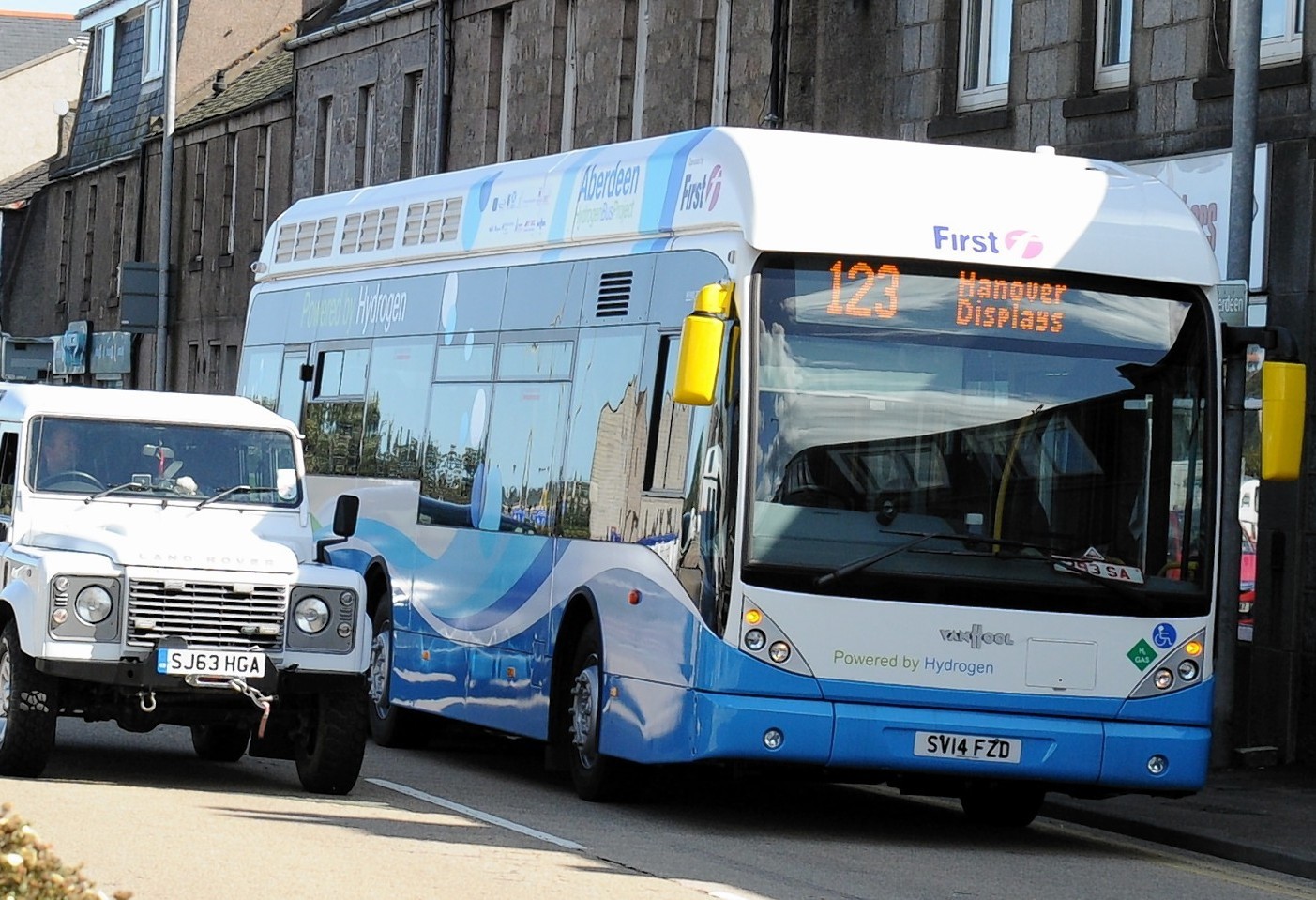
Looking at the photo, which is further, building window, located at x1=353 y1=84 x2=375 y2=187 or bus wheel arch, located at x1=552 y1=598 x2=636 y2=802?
building window, located at x1=353 y1=84 x2=375 y2=187

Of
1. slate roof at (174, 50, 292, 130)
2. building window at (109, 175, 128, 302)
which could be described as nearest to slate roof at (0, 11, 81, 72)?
building window at (109, 175, 128, 302)

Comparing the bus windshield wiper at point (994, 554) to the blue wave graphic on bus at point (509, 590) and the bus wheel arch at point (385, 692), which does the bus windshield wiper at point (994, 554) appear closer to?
the blue wave graphic on bus at point (509, 590)

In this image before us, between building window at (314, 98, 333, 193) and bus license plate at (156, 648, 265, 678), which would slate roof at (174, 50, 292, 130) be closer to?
building window at (314, 98, 333, 193)

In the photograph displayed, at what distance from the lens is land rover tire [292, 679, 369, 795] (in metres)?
13.2

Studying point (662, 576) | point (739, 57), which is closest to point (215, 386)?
point (739, 57)

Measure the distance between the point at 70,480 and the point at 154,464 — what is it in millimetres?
470

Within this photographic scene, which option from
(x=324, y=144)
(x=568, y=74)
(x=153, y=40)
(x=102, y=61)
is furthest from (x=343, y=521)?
(x=102, y=61)

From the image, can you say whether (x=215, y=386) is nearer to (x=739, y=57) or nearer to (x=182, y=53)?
(x=182, y=53)

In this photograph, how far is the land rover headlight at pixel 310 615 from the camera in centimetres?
1318

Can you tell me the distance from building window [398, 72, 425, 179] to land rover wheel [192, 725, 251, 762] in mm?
22634

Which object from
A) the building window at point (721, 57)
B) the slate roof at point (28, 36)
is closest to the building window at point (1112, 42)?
the building window at point (721, 57)

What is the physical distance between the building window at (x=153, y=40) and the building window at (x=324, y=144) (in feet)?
37.1

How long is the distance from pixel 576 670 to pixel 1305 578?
6.55 metres

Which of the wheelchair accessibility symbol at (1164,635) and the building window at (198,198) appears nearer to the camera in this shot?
the wheelchair accessibility symbol at (1164,635)
